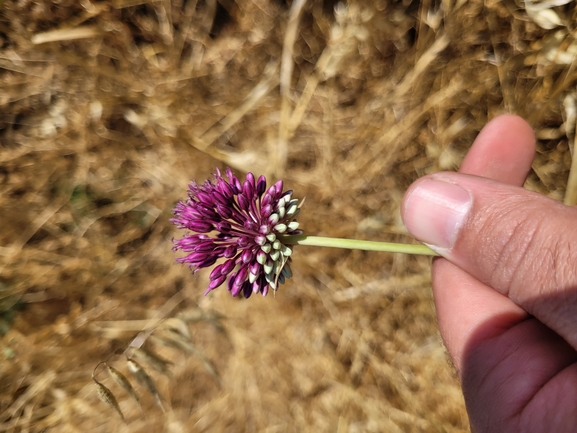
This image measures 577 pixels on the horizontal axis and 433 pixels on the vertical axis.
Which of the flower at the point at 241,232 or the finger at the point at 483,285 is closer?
the flower at the point at 241,232

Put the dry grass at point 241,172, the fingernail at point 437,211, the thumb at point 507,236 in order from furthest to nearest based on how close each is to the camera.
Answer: the dry grass at point 241,172, the fingernail at point 437,211, the thumb at point 507,236

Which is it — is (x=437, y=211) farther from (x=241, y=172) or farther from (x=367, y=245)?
(x=241, y=172)

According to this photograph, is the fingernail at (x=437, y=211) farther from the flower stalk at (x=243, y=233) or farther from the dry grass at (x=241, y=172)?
the dry grass at (x=241, y=172)

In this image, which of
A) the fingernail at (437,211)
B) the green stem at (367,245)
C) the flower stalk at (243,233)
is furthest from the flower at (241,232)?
the fingernail at (437,211)

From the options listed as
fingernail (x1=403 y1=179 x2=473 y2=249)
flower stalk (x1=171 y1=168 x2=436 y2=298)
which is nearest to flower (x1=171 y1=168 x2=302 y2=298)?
flower stalk (x1=171 y1=168 x2=436 y2=298)

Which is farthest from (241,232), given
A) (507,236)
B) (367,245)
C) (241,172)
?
(241,172)

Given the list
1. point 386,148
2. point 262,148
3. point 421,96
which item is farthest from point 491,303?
point 262,148

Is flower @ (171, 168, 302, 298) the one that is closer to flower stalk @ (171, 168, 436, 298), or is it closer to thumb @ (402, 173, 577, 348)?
flower stalk @ (171, 168, 436, 298)
